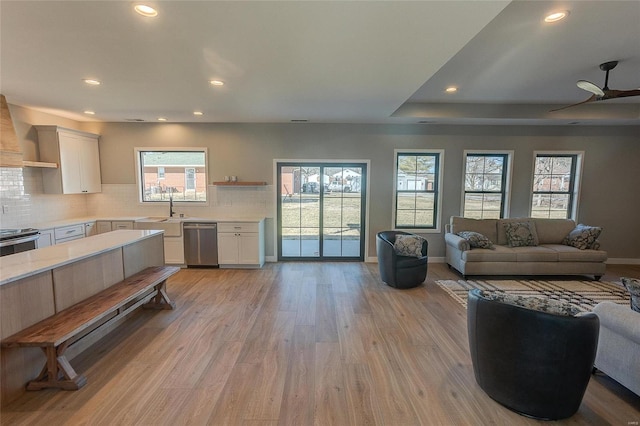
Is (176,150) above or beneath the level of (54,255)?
above

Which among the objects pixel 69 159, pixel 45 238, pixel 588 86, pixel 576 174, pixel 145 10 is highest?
pixel 145 10

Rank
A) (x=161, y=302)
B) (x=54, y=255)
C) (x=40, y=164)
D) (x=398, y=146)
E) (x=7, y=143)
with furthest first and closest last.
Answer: (x=398, y=146)
(x=40, y=164)
(x=7, y=143)
(x=161, y=302)
(x=54, y=255)

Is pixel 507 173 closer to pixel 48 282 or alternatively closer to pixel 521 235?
Result: pixel 521 235

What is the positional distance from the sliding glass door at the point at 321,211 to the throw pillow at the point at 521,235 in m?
2.66

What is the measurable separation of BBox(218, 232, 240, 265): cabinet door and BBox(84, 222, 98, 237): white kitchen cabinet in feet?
7.34

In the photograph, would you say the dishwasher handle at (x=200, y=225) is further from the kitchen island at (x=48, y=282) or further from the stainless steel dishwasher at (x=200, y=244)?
the kitchen island at (x=48, y=282)

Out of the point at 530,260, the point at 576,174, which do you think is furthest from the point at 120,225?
the point at 576,174

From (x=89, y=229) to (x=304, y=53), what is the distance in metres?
5.02

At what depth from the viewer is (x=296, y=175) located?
5.79 metres

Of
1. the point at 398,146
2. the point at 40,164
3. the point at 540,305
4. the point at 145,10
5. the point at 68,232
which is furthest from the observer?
the point at 398,146

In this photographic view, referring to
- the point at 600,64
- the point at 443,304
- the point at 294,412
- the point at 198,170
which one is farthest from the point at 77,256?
the point at 600,64

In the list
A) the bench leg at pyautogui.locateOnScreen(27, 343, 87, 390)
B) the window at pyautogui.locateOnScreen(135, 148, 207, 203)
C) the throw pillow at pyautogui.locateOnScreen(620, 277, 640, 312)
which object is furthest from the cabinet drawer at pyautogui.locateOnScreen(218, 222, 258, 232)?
the throw pillow at pyautogui.locateOnScreen(620, 277, 640, 312)

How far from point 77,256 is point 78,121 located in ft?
14.5

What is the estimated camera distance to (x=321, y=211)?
19.2ft
